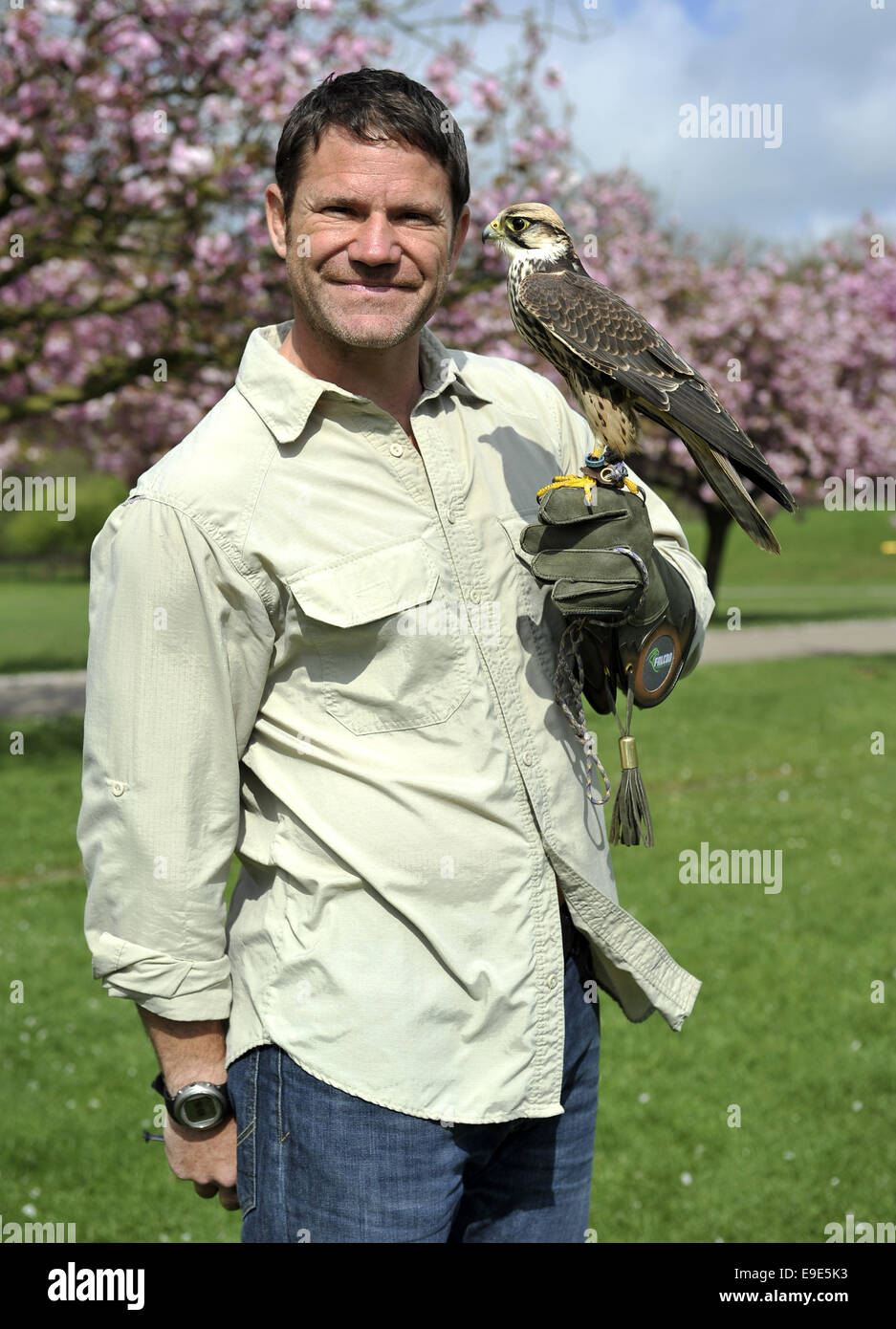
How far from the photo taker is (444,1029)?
1.84 meters

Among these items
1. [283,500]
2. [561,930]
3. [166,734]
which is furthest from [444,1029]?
[283,500]

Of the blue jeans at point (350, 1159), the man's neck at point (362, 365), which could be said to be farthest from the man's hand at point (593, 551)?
the blue jeans at point (350, 1159)

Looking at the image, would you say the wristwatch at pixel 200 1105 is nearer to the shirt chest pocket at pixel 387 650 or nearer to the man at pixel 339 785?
the man at pixel 339 785

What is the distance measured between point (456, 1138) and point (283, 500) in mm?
1101

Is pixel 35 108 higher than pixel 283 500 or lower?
higher

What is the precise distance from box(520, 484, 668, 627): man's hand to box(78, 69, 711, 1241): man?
0.13 meters

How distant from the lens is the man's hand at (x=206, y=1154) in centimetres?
196

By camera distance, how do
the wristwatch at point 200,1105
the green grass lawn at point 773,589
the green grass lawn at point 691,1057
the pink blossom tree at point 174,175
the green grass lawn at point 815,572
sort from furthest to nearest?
the green grass lawn at point 815,572, the green grass lawn at point 773,589, the pink blossom tree at point 174,175, the green grass lawn at point 691,1057, the wristwatch at point 200,1105

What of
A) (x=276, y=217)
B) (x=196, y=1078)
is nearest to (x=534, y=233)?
(x=276, y=217)

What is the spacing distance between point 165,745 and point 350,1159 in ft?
2.39

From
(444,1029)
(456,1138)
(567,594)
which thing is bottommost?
(456,1138)

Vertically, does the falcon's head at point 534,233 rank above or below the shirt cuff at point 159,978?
above

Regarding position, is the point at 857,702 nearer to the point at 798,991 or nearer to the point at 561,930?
the point at 798,991

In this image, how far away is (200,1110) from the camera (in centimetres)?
191
